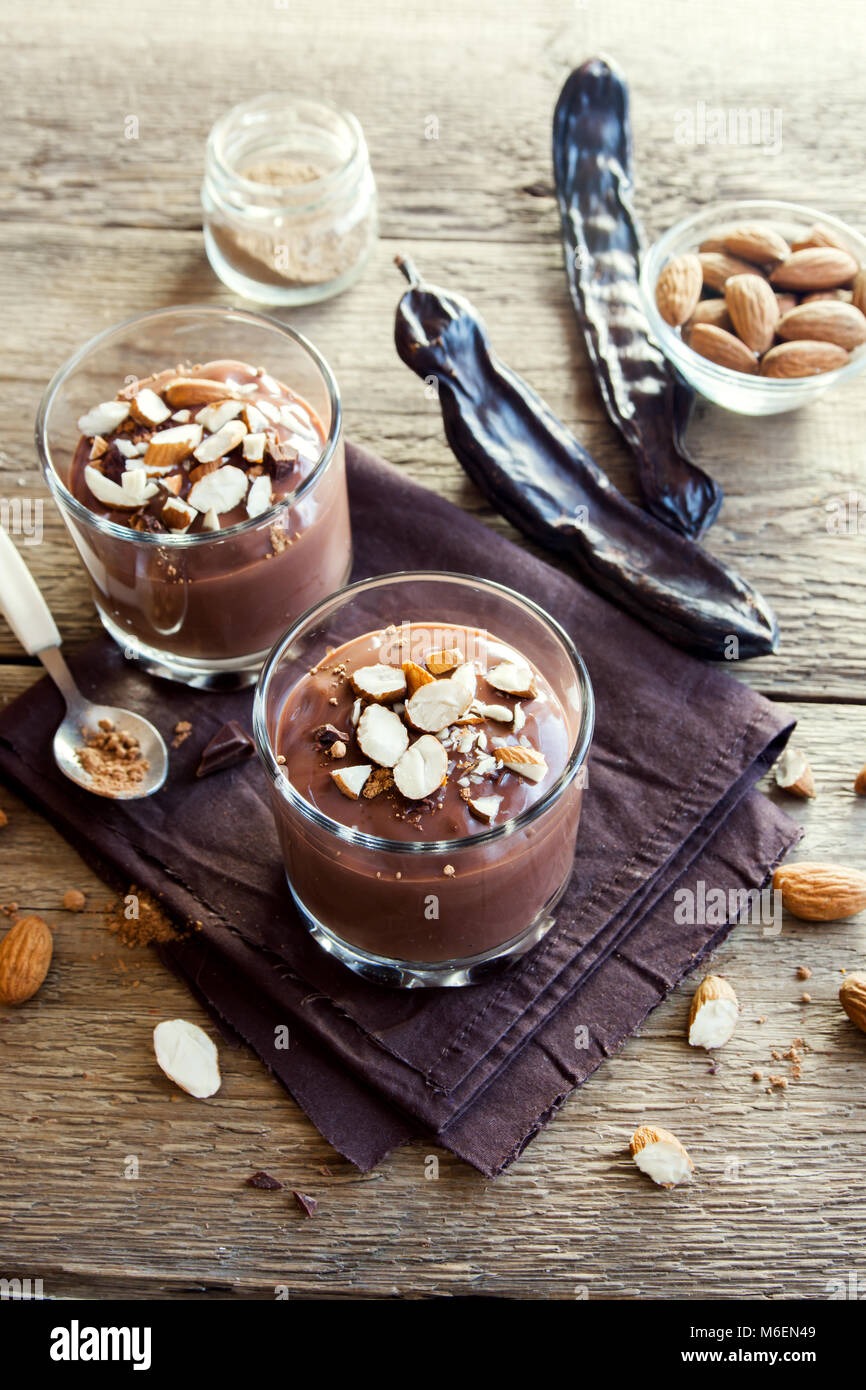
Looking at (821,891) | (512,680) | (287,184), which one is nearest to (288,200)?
(287,184)

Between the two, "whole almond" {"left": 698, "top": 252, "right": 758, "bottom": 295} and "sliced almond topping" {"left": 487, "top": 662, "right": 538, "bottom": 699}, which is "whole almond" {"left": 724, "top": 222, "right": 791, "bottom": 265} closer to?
"whole almond" {"left": 698, "top": 252, "right": 758, "bottom": 295}

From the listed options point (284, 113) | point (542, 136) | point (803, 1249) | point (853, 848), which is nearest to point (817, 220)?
point (542, 136)

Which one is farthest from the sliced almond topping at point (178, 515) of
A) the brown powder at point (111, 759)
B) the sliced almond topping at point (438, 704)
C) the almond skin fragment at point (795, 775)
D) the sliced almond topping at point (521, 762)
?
the almond skin fragment at point (795, 775)

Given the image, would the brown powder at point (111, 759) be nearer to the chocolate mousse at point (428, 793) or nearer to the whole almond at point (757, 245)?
the chocolate mousse at point (428, 793)

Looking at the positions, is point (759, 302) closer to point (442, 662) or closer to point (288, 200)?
point (288, 200)

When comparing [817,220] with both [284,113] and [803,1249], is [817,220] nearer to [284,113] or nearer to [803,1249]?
[284,113]
